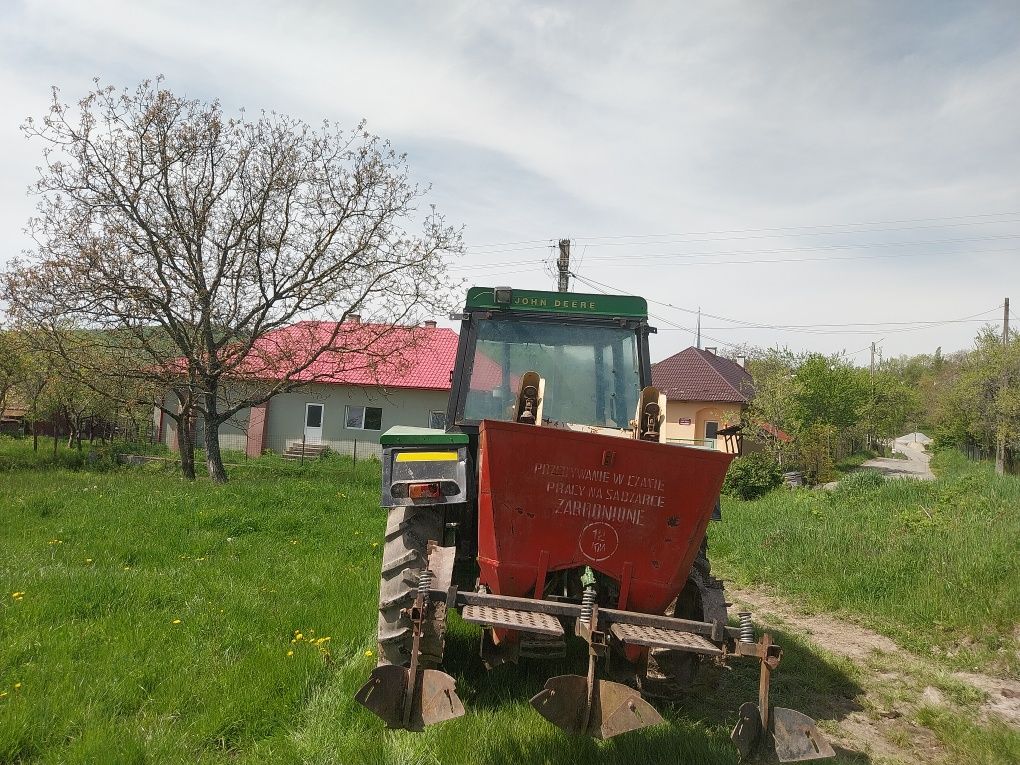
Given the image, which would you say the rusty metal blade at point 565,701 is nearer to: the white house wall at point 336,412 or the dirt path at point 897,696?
the dirt path at point 897,696

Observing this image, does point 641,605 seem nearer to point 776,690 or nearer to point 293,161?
point 776,690

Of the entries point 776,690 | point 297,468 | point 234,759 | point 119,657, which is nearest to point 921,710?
point 776,690

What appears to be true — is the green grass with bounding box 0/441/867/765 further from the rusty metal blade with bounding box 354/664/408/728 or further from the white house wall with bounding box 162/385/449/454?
the white house wall with bounding box 162/385/449/454

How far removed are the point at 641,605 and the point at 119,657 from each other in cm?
319

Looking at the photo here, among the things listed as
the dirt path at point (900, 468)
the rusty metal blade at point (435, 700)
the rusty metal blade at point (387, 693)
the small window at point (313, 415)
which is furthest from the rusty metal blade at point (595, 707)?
the small window at point (313, 415)

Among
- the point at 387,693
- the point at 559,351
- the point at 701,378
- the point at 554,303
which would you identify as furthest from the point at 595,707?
the point at 701,378

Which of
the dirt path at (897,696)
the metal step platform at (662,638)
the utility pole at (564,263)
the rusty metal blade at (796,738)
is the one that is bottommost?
the dirt path at (897,696)

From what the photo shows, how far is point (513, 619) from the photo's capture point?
343 centimetres

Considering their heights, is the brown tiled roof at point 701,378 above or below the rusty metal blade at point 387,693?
above

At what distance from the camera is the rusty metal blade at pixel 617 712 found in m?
3.05

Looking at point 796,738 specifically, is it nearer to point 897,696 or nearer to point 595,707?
point 595,707

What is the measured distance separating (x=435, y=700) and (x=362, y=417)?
92.6 feet

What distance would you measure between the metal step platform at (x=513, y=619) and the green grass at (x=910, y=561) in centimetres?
408

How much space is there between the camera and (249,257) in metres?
17.1
